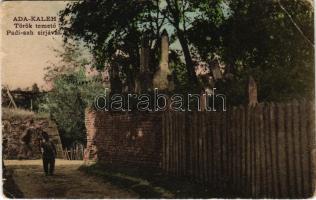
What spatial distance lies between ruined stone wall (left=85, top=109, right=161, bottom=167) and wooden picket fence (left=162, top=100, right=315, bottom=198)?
1654 millimetres

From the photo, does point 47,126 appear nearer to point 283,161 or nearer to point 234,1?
point 234,1

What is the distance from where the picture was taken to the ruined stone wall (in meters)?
13.4

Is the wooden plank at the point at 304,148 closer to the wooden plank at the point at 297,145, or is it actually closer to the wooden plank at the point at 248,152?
the wooden plank at the point at 297,145

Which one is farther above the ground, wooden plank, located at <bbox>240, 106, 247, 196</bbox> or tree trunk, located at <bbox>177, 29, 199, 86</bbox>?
tree trunk, located at <bbox>177, 29, 199, 86</bbox>

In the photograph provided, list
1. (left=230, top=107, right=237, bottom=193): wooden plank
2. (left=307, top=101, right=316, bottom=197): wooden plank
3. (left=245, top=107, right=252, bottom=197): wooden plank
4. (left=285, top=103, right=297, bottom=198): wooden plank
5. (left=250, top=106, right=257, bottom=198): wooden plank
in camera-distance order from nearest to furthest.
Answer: (left=307, top=101, right=316, bottom=197): wooden plank, (left=285, top=103, right=297, bottom=198): wooden plank, (left=250, top=106, right=257, bottom=198): wooden plank, (left=245, top=107, right=252, bottom=197): wooden plank, (left=230, top=107, right=237, bottom=193): wooden plank

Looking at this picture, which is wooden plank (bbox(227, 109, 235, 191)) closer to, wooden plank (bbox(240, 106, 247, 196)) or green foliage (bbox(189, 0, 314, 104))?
wooden plank (bbox(240, 106, 247, 196))

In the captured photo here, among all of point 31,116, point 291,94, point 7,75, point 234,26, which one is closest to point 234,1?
point 234,26

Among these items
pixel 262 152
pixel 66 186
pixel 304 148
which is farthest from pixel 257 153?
pixel 66 186

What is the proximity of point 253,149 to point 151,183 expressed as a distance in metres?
3.34

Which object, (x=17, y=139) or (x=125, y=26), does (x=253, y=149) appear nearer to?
(x=125, y=26)

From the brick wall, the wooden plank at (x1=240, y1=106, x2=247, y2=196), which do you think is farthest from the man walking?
the brick wall

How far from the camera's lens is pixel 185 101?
12.8 m

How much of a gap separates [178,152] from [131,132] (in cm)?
299

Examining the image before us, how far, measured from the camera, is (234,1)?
1659cm
